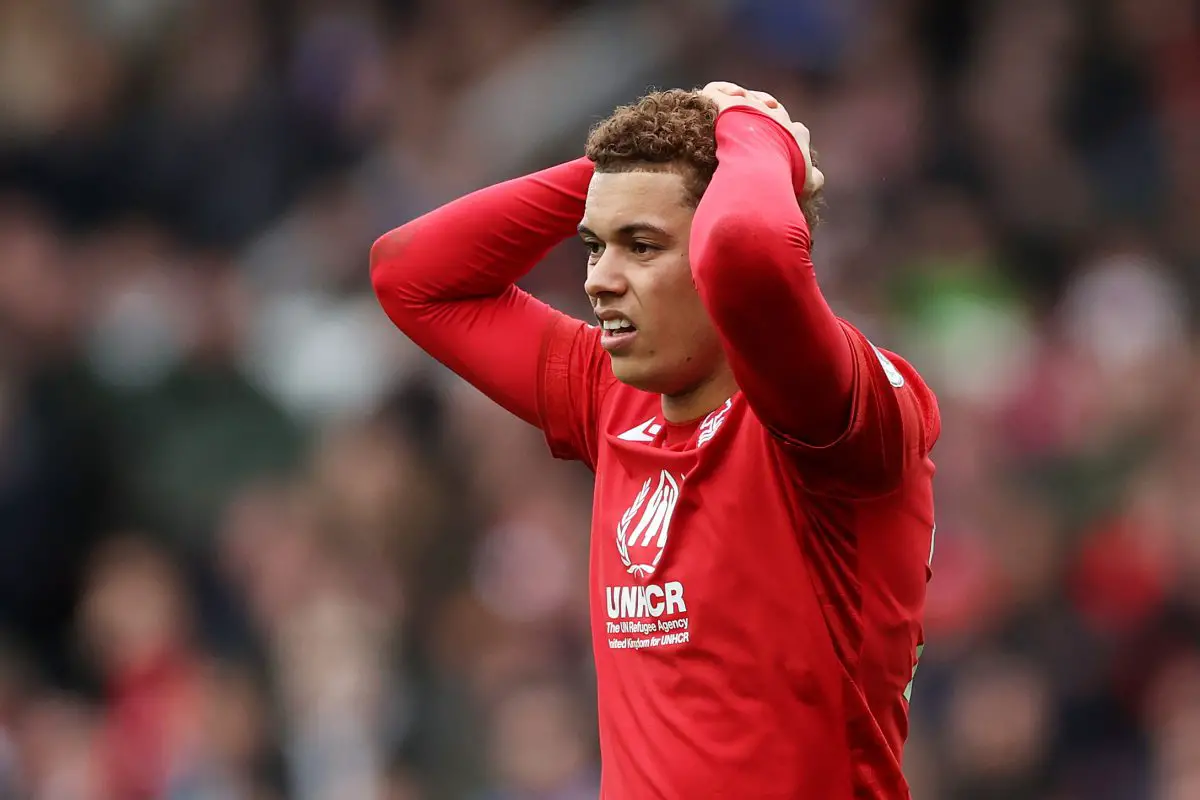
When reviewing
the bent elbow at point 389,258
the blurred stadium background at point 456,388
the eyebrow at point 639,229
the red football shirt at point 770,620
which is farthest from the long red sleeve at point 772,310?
the blurred stadium background at point 456,388

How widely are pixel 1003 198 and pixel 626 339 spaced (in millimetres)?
5519

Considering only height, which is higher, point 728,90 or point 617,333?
point 728,90

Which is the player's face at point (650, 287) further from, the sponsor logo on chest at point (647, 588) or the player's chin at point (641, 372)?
the sponsor logo on chest at point (647, 588)

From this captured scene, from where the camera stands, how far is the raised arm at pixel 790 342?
2.75 metres

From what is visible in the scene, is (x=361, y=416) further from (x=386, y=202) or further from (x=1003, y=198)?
(x=1003, y=198)

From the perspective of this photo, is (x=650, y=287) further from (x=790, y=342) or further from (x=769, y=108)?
(x=790, y=342)

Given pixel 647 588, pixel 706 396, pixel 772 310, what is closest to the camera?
pixel 772 310

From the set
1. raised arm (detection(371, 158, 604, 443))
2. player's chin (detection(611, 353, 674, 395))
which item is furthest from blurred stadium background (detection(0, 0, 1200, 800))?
player's chin (detection(611, 353, 674, 395))

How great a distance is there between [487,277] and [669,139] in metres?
0.64

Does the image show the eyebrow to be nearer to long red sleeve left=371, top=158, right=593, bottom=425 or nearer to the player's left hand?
the player's left hand

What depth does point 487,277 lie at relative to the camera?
369 cm

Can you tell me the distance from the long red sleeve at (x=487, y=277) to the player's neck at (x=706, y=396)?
40cm

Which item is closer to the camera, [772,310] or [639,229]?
[772,310]

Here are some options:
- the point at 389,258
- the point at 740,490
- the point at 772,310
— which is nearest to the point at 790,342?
the point at 772,310
